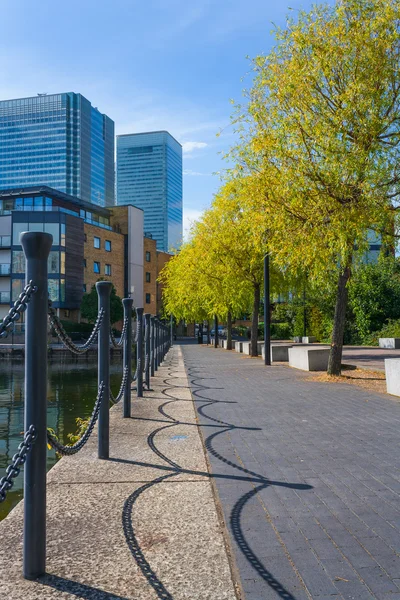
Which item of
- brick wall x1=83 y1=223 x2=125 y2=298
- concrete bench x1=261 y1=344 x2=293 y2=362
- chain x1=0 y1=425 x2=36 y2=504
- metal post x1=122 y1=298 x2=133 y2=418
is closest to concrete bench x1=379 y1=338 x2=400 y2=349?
concrete bench x1=261 y1=344 x2=293 y2=362

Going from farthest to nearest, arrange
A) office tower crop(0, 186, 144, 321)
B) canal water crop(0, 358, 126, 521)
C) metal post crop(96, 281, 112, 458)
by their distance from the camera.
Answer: office tower crop(0, 186, 144, 321) < canal water crop(0, 358, 126, 521) < metal post crop(96, 281, 112, 458)

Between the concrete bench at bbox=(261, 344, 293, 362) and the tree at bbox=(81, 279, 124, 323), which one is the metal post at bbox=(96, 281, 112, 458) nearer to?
the concrete bench at bbox=(261, 344, 293, 362)

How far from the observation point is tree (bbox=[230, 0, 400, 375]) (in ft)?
37.3

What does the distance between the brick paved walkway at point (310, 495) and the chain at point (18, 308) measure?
1.64 m

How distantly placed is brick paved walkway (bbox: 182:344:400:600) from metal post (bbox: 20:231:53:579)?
1000mm

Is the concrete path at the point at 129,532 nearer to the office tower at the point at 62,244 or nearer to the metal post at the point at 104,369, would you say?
the metal post at the point at 104,369

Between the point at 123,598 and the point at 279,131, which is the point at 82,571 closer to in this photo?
the point at 123,598

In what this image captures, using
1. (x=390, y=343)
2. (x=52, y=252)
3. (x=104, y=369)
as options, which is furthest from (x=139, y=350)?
(x=52, y=252)

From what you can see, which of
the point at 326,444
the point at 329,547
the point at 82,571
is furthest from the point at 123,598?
the point at 326,444

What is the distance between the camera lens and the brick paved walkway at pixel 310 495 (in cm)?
273

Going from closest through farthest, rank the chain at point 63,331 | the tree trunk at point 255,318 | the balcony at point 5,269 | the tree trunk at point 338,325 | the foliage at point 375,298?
the chain at point 63,331, the tree trunk at point 338,325, the tree trunk at point 255,318, the foliage at point 375,298, the balcony at point 5,269

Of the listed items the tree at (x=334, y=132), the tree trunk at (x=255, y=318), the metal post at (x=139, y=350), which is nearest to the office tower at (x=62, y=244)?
the tree trunk at (x=255, y=318)

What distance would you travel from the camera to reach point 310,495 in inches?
160

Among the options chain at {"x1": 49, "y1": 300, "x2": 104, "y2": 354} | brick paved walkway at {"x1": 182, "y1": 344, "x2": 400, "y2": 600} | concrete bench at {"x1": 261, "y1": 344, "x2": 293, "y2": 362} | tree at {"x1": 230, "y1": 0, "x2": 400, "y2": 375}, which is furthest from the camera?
concrete bench at {"x1": 261, "y1": 344, "x2": 293, "y2": 362}
